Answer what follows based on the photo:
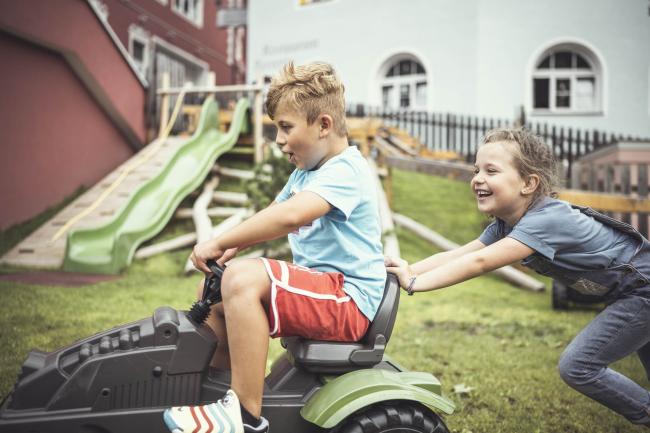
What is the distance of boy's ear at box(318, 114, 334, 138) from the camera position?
6.41 feet

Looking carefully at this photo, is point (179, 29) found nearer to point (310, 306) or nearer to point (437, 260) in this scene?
point (437, 260)

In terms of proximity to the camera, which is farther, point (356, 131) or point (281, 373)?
point (356, 131)

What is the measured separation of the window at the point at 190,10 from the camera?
16.5 m

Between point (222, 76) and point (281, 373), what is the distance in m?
19.6

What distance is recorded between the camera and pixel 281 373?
2.03m

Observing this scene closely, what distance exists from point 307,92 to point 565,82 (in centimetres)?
1333

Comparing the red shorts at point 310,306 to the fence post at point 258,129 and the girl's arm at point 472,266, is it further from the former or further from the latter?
the fence post at point 258,129

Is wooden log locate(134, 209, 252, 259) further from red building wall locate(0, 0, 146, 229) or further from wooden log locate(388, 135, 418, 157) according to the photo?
wooden log locate(388, 135, 418, 157)

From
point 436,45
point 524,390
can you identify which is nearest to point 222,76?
point 436,45

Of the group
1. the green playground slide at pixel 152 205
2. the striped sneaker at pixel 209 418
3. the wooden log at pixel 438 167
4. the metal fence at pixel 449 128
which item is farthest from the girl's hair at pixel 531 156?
the metal fence at pixel 449 128

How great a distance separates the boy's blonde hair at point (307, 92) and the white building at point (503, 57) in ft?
A: 38.0

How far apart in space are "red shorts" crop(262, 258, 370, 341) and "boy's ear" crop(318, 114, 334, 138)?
49 cm

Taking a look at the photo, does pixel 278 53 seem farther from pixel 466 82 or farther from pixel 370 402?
pixel 370 402

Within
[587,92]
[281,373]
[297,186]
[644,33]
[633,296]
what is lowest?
[281,373]
